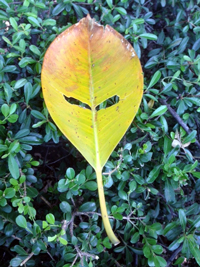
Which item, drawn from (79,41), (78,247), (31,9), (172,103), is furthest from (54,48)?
(78,247)

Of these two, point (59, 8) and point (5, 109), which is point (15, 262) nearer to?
point (5, 109)

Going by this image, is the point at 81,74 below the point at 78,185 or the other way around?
the other way around

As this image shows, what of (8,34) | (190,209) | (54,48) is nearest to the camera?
(54,48)

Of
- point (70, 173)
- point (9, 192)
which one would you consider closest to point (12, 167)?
point (9, 192)

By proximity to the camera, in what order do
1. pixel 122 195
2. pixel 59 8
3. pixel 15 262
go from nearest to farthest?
pixel 15 262 → pixel 122 195 → pixel 59 8

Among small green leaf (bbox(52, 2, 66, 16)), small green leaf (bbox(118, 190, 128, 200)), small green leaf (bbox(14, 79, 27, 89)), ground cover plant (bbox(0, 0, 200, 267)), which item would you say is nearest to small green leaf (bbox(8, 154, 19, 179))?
ground cover plant (bbox(0, 0, 200, 267))

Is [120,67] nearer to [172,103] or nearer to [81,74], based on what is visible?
[81,74]
